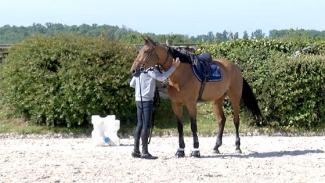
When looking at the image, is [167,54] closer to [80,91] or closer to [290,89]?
[80,91]

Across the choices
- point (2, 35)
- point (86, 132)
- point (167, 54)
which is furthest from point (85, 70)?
point (2, 35)

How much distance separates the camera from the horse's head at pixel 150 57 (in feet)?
35.5

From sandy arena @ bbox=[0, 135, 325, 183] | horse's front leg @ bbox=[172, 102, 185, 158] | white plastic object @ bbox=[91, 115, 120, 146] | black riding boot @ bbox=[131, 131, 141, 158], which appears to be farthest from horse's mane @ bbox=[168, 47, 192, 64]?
white plastic object @ bbox=[91, 115, 120, 146]

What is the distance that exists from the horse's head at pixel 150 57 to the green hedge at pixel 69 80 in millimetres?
4374

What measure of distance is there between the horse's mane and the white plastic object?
265 cm

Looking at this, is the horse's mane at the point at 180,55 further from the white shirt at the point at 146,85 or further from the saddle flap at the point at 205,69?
the white shirt at the point at 146,85

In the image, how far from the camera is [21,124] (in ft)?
53.0

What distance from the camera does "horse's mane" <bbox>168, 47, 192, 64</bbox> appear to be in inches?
447

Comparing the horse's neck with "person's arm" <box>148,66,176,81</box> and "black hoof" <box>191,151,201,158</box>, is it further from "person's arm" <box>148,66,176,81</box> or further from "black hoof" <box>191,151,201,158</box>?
"black hoof" <box>191,151,201,158</box>

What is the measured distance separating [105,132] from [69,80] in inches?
95.7

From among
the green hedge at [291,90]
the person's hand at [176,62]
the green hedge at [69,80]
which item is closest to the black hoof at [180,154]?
the person's hand at [176,62]

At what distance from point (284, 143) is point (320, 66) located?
2960 mm

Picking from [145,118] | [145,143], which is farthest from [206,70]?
[145,143]

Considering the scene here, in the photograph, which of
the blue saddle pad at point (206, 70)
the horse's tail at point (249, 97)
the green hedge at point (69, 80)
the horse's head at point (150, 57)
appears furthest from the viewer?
the green hedge at point (69, 80)
